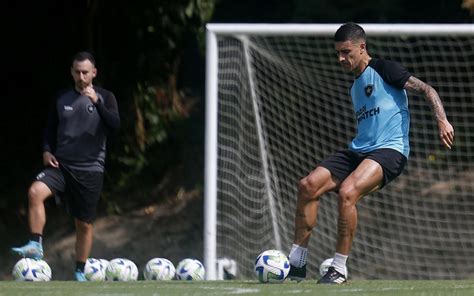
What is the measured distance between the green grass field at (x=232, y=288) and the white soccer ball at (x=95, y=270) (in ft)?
3.12

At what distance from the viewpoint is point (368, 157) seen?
8906mm

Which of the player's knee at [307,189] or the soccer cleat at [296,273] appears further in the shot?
the soccer cleat at [296,273]

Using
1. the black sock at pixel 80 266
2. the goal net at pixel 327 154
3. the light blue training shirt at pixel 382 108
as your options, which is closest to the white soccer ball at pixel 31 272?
the black sock at pixel 80 266

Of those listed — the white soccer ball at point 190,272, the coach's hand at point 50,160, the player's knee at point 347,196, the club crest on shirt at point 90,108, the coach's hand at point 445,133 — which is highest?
the club crest on shirt at point 90,108

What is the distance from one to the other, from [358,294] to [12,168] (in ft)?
29.6

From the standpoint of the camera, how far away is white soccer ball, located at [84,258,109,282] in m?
10.1

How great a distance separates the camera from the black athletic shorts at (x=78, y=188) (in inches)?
421

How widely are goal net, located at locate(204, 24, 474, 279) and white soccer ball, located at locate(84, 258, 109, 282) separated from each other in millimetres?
2855

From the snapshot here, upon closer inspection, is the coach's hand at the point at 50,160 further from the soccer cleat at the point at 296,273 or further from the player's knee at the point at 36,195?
the soccer cleat at the point at 296,273

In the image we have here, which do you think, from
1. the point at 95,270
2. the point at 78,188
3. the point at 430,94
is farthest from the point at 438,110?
the point at 78,188

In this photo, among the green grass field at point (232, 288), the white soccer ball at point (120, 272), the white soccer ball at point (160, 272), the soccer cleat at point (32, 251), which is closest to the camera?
the green grass field at point (232, 288)

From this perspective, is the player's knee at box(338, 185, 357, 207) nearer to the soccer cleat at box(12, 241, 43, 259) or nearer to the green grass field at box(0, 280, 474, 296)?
the green grass field at box(0, 280, 474, 296)

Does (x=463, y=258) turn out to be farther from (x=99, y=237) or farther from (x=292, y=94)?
(x=99, y=237)

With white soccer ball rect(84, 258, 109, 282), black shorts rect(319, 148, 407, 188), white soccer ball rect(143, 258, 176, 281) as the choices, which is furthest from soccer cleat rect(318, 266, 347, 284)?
white soccer ball rect(84, 258, 109, 282)
